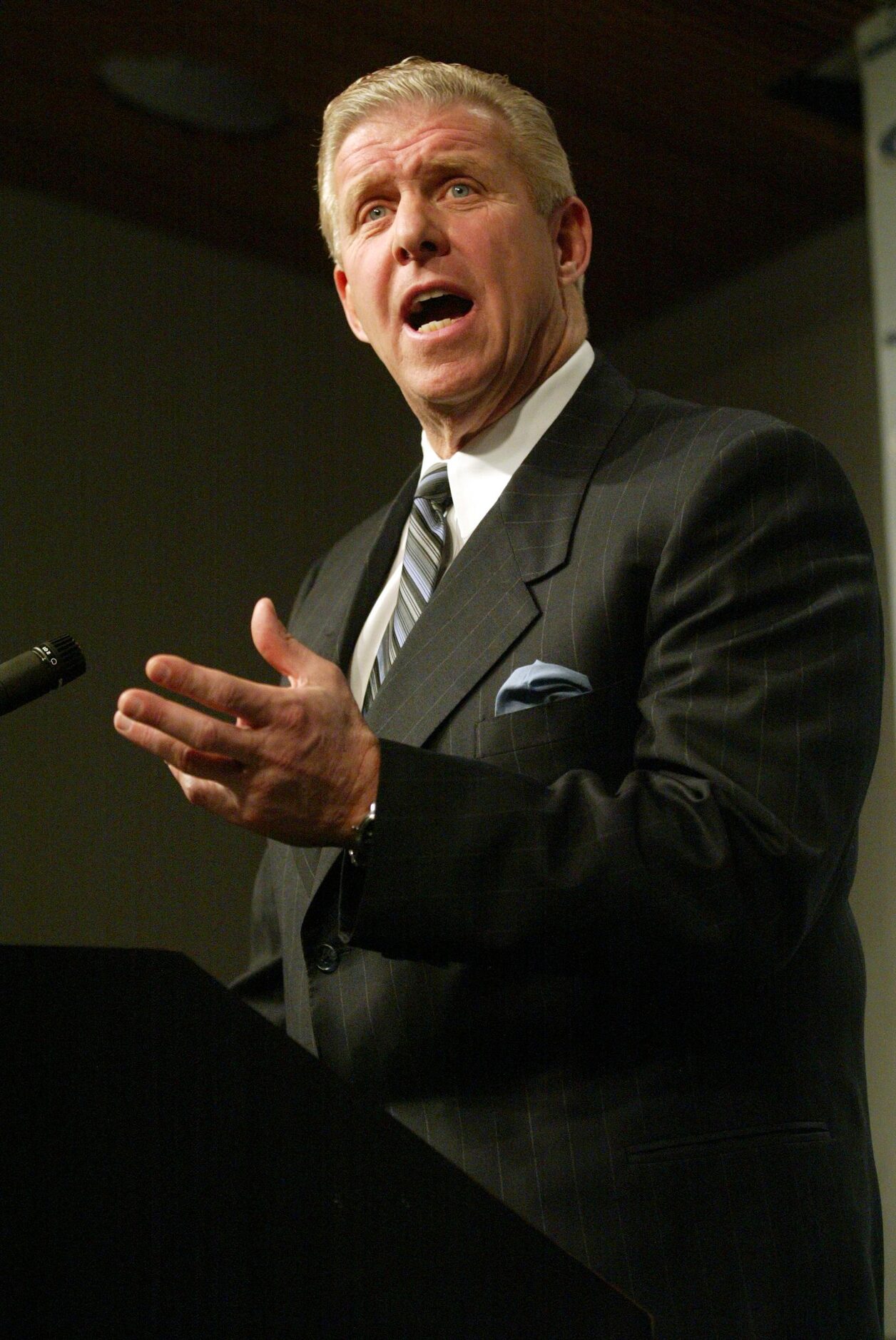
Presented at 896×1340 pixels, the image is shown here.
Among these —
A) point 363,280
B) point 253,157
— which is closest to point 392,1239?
point 363,280

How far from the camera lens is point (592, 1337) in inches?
38.0

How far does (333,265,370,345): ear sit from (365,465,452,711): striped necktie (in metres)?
0.26

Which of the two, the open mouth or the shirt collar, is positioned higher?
the open mouth

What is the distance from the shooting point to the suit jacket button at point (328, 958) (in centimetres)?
147

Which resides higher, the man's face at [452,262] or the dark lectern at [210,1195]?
the man's face at [452,262]

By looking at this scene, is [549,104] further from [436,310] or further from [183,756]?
[183,756]

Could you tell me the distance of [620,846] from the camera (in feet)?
4.04

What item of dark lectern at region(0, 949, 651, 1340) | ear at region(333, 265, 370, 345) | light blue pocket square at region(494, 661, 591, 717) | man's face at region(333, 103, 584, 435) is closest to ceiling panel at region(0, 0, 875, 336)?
ear at region(333, 265, 370, 345)

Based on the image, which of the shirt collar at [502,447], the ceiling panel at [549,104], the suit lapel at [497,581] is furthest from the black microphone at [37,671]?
the ceiling panel at [549,104]

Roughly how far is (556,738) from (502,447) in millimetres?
436

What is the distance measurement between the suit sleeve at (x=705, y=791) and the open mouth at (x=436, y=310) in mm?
433

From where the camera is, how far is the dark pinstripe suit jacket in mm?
1223

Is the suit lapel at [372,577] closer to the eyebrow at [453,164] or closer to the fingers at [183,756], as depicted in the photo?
the eyebrow at [453,164]

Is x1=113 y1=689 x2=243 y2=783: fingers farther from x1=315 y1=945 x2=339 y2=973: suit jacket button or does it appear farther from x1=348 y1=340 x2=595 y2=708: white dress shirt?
x1=348 y1=340 x2=595 y2=708: white dress shirt
